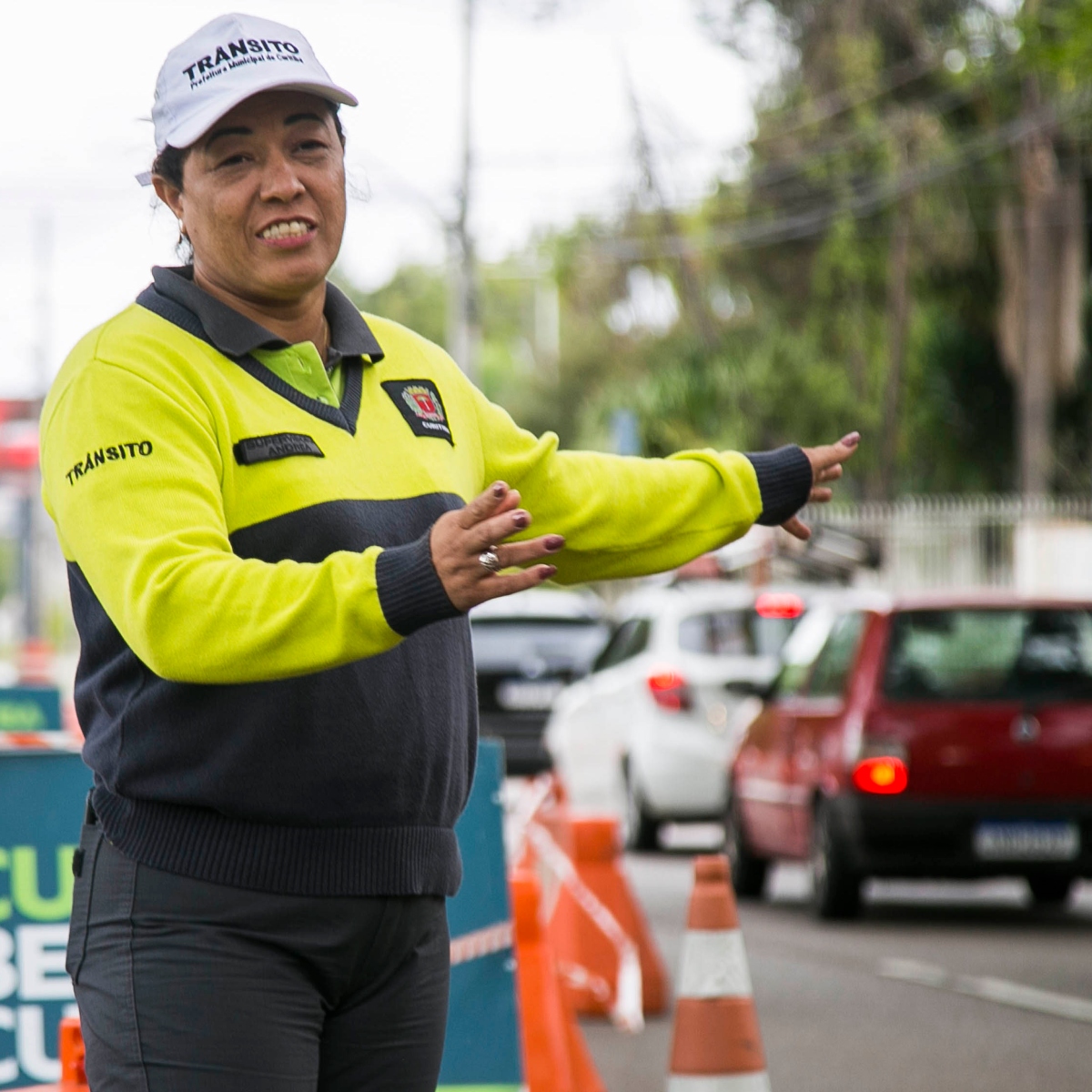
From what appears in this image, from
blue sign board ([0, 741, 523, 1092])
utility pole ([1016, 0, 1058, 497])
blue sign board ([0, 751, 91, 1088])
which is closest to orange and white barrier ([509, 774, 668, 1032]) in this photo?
blue sign board ([0, 741, 523, 1092])

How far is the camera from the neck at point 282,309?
3.08m

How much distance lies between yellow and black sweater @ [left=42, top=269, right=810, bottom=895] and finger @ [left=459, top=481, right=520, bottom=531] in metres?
0.07

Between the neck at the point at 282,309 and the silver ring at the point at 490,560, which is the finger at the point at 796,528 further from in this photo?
the silver ring at the point at 490,560

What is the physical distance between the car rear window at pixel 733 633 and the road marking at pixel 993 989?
17.5ft

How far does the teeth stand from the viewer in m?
3.02

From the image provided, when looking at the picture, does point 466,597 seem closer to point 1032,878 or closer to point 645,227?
point 1032,878

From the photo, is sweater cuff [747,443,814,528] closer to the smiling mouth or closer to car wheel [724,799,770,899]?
the smiling mouth

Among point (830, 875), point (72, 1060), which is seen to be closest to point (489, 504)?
point (72, 1060)

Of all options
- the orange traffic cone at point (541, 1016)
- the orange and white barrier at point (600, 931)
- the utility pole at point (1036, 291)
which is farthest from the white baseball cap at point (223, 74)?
the utility pole at point (1036, 291)

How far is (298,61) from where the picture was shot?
9.91 feet

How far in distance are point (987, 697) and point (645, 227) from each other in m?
24.6

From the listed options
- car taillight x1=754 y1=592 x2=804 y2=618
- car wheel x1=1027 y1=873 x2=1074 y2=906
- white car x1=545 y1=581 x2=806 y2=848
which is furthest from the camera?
car taillight x1=754 y1=592 x2=804 y2=618

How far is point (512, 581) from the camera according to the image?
105 inches

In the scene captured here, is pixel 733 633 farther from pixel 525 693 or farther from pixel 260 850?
pixel 260 850
